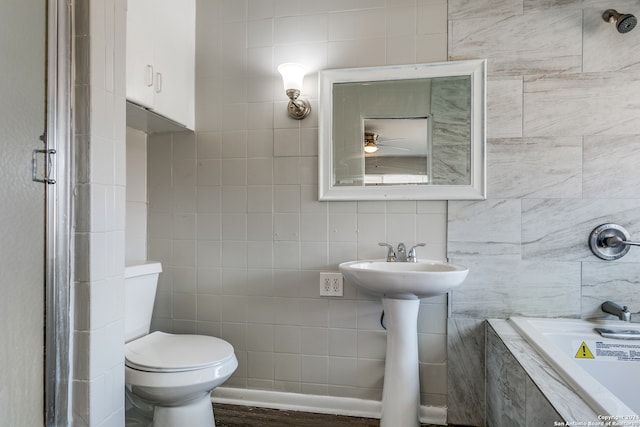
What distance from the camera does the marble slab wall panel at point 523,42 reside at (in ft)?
5.21

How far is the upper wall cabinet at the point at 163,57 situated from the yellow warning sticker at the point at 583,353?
207cm

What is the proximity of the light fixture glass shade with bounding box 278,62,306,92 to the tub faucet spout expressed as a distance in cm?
169

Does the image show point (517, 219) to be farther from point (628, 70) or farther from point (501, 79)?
point (628, 70)

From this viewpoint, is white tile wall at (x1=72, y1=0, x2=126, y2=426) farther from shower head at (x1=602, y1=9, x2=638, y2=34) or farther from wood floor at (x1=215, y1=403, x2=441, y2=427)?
shower head at (x1=602, y1=9, x2=638, y2=34)

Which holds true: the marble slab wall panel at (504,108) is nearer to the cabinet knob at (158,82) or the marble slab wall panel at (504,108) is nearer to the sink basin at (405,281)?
the sink basin at (405,281)

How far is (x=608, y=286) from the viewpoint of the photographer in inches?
61.5

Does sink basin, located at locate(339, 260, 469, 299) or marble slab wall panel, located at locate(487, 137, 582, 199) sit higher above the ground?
marble slab wall panel, located at locate(487, 137, 582, 199)

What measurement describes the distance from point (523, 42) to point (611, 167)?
2.27 ft

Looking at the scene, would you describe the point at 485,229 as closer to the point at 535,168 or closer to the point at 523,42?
the point at 535,168

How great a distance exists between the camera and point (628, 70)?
1558 mm

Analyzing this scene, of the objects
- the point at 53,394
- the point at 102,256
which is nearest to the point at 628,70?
the point at 102,256

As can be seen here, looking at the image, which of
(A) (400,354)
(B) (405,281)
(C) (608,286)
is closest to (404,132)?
(B) (405,281)

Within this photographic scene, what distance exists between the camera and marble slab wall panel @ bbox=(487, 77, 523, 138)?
63.9 inches

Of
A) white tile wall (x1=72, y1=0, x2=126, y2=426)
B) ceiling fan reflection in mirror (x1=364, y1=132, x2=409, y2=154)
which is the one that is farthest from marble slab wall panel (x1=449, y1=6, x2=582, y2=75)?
white tile wall (x1=72, y1=0, x2=126, y2=426)
